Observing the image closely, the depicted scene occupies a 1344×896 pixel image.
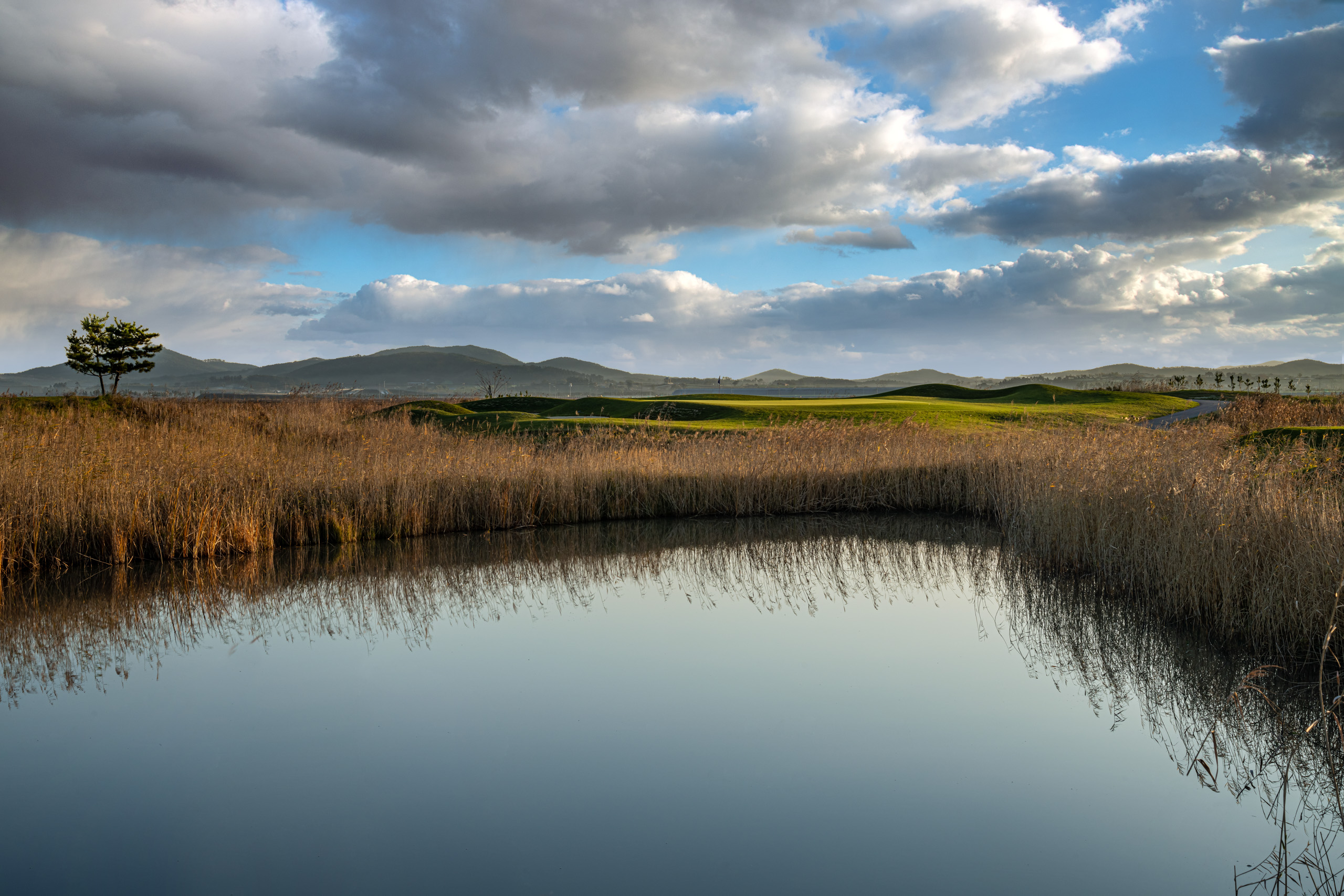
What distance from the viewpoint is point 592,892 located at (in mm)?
2934

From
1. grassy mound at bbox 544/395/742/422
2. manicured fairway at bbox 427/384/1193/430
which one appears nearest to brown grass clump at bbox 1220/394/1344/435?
manicured fairway at bbox 427/384/1193/430

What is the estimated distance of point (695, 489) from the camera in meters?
12.1

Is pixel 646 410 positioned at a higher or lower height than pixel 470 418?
higher

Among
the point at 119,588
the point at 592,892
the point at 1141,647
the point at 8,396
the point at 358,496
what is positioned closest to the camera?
the point at 592,892

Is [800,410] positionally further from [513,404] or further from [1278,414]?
[513,404]

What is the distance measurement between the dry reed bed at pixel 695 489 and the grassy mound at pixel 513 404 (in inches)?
424

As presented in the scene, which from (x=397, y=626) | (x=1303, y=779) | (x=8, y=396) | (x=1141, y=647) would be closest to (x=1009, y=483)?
(x=1141, y=647)

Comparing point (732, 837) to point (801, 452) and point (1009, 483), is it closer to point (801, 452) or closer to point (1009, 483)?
point (1009, 483)

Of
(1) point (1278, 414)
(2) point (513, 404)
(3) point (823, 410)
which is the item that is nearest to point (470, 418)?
(2) point (513, 404)

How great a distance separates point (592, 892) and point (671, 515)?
924 centimetres

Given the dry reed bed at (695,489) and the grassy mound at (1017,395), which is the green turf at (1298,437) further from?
the grassy mound at (1017,395)

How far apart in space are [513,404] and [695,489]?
56.6 feet

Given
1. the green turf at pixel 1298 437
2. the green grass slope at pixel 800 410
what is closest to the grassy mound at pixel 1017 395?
the green grass slope at pixel 800 410

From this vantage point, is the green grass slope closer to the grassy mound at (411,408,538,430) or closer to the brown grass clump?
the grassy mound at (411,408,538,430)
